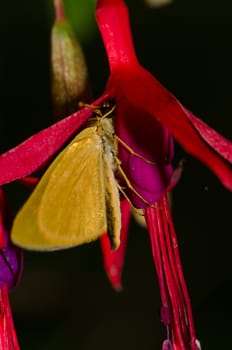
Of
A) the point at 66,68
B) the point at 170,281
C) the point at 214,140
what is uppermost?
the point at 66,68

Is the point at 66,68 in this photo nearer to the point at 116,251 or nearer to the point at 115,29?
the point at 115,29

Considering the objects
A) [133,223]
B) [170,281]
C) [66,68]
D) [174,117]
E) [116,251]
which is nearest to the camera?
[174,117]

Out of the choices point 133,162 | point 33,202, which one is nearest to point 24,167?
point 33,202

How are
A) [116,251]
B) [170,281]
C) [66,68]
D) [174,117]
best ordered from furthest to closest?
[116,251] < [66,68] < [170,281] < [174,117]

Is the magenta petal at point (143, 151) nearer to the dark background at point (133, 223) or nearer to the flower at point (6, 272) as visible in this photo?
the flower at point (6, 272)

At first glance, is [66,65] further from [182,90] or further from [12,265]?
[182,90]

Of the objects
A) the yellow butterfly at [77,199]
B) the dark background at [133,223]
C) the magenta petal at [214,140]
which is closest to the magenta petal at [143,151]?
the yellow butterfly at [77,199]

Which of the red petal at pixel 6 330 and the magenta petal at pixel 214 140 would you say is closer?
the magenta petal at pixel 214 140

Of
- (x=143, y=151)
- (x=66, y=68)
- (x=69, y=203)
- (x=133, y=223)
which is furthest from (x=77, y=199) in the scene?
(x=133, y=223)
